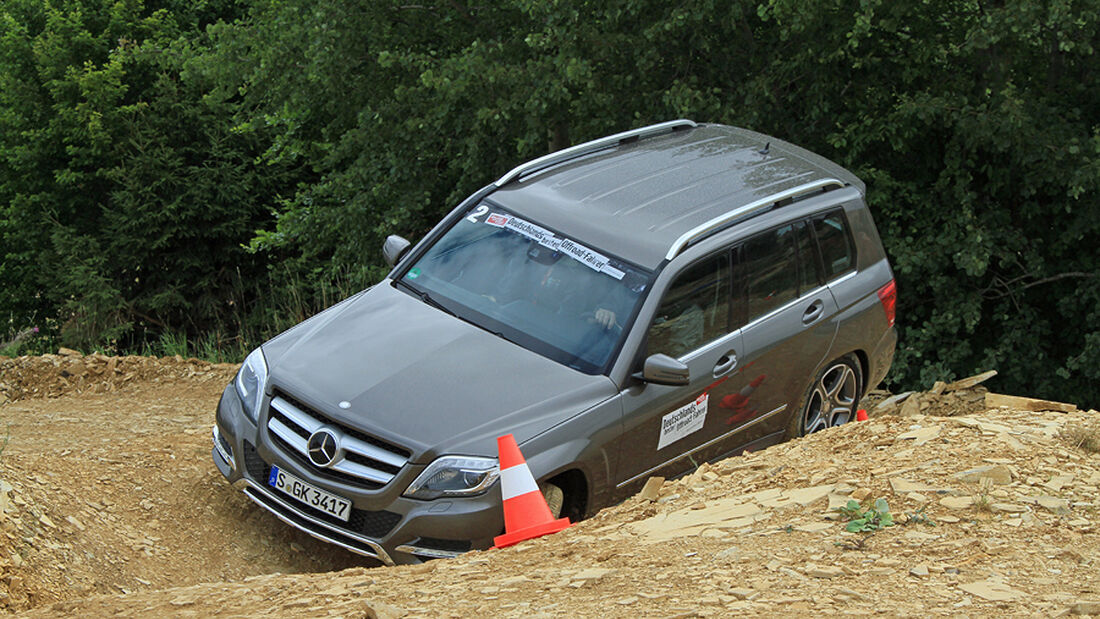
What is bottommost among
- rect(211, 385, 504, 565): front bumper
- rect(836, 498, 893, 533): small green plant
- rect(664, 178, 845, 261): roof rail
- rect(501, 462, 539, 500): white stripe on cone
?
rect(211, 385, 504, 565): front bumper

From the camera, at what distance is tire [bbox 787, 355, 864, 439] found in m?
7.00

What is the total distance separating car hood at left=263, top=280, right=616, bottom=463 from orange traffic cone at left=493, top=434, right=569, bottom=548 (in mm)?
137

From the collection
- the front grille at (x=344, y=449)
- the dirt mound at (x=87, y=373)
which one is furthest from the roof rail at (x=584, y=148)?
the dirt mound at (x=87, y=373)

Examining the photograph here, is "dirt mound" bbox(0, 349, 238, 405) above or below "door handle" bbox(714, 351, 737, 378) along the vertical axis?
below

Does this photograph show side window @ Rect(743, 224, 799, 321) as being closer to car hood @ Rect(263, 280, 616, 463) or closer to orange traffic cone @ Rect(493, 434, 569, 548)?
car hood @ Rect(263, 280, 616, 463)

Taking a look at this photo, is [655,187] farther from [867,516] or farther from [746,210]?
[867,516]

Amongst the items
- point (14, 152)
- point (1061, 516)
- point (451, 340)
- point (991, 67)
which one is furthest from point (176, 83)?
point (1061, 516)

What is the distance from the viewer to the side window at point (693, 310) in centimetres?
610

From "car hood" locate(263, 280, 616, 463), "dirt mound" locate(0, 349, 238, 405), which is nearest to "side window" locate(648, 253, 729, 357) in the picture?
"car hood" locate(263, 280, 616, 463)

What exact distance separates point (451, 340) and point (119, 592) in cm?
205

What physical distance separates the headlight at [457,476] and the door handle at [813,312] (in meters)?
2.52

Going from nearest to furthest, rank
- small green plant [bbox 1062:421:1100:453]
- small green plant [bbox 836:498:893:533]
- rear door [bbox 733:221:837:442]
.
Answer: small green plant [bbox 836:498:893:533] < small green plant [bbox 1062:421:1100:453] < rear door [bbox 733:221:837:442]

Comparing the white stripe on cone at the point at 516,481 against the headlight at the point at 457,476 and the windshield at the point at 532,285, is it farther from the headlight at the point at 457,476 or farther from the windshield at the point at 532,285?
the windshield at the point at 532,285

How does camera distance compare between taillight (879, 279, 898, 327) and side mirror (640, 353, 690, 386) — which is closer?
side mirror (640, 353, 690, 386)
